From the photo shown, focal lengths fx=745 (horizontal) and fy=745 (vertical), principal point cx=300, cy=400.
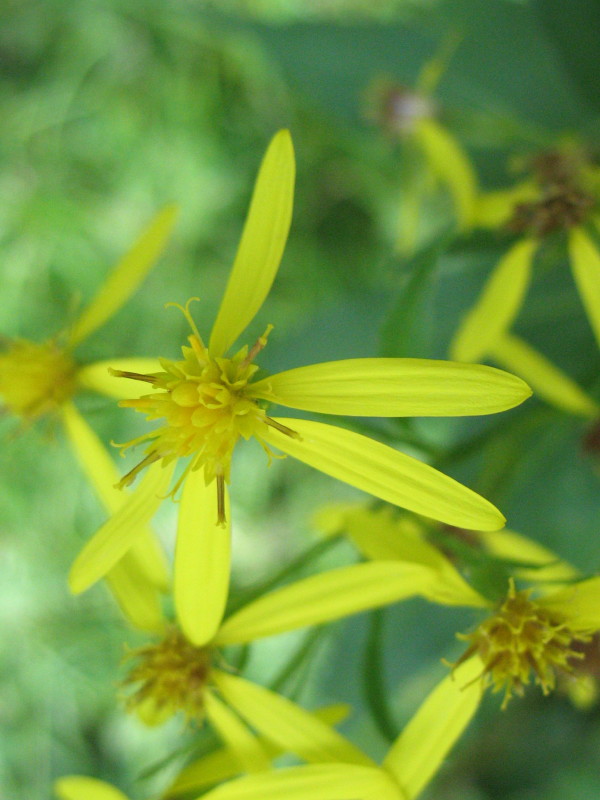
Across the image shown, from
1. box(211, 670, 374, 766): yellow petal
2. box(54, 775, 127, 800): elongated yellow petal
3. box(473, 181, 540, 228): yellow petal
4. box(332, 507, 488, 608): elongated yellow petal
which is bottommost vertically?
box(54, 775, 127, 800): elongated yellow petal

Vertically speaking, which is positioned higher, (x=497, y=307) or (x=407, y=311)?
(x=497, y=307)

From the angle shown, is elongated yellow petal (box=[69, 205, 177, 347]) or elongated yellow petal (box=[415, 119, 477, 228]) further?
elongated yellow petal (box=[415, 119, 477, 228])

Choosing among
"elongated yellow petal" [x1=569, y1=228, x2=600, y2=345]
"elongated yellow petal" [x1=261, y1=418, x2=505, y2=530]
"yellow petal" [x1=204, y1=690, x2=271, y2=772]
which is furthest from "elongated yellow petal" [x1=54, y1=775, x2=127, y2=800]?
"elongated yellow petal" [x1=569, y1=228, x2=600, y2=345]

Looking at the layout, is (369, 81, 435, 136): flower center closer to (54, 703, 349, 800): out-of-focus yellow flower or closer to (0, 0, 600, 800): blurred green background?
(0, 0, 600, 800): blurred green background

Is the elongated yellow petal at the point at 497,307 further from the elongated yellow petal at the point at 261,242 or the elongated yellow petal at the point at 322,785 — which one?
the elongated yellow petal at the point at 322,785

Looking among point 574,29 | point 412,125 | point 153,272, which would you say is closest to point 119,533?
point 574,29

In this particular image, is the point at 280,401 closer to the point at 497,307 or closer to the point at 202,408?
the point at 202,408
